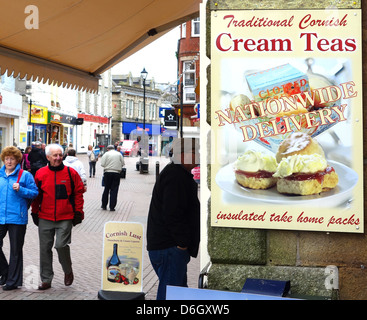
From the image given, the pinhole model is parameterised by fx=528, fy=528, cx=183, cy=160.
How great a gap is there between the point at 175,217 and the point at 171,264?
45 cm

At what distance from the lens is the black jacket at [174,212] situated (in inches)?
172

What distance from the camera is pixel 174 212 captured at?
171 inches

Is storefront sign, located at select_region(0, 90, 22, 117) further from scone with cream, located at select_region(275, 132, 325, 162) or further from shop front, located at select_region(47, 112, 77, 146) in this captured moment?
scone with cream, located at select_region(275, 132, 325, 162)

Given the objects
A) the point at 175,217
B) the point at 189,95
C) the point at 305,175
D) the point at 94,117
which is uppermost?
the point at 94,117

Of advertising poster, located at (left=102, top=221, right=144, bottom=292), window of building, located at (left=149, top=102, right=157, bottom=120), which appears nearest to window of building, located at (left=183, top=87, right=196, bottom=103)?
advertising poster, located at (left=102, top=221, right=144, bottom=292)

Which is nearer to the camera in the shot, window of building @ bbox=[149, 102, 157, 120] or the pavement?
the pavement

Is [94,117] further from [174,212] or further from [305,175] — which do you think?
[305,175]

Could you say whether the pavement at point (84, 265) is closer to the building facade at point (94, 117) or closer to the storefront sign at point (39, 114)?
the storefront sign at point (39, 114)

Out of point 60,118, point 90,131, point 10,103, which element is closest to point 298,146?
point 10,103

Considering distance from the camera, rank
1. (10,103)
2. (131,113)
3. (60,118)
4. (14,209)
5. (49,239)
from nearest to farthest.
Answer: (14,209) < (49,239) < (10,103) < (60,118) < (131,113)

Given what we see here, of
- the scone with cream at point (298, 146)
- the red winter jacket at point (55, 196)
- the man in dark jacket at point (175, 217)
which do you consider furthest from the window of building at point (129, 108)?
the scone with cream at point (298, 146)

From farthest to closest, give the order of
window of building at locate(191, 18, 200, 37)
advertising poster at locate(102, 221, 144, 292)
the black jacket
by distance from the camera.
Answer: window of building at locate(191, 18, 200, 37) → advertising poster at locate(102, 221, 144, 292) → the black jacket

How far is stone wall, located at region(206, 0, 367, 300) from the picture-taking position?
A: 3.18 m

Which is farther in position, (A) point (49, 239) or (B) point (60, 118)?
(B) point (60, 118)
